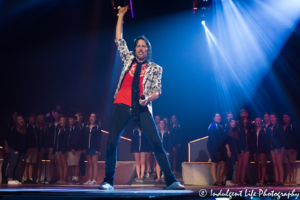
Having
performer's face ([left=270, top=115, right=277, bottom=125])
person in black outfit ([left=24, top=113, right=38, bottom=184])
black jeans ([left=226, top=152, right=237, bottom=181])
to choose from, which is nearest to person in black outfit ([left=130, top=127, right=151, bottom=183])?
black jeans ([left=226, top=152, right=237, bottom=181])

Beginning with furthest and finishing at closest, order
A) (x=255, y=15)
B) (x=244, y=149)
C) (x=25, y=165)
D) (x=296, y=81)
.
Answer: (x=296, y=81) → (x=255, y=15) → (x=25, y=165) → (x=244, y=149)

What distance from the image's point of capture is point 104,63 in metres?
12.0

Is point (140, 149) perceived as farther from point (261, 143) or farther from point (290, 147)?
point (290, 147)

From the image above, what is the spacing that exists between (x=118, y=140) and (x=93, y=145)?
14.1ft

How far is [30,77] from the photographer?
1157 centimetres

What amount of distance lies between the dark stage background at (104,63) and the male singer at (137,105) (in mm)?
7080

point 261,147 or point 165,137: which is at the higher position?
point 165,137

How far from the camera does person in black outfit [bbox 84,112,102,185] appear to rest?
7.27 m

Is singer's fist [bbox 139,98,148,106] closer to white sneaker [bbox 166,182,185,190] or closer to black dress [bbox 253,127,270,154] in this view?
white sneaker [bbox 166,182,185,190]

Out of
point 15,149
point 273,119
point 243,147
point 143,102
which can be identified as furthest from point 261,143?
point 15,149

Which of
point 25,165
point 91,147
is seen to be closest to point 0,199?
point 91,147

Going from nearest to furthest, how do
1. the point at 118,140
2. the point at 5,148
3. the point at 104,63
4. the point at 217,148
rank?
the point at 118,140, the point at 217,148, the point at 5,148, the point at 104,63

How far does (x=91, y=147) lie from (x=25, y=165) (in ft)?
7.58

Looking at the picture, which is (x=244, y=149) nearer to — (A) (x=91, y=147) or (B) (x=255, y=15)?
(A) (x=91, y=147)
